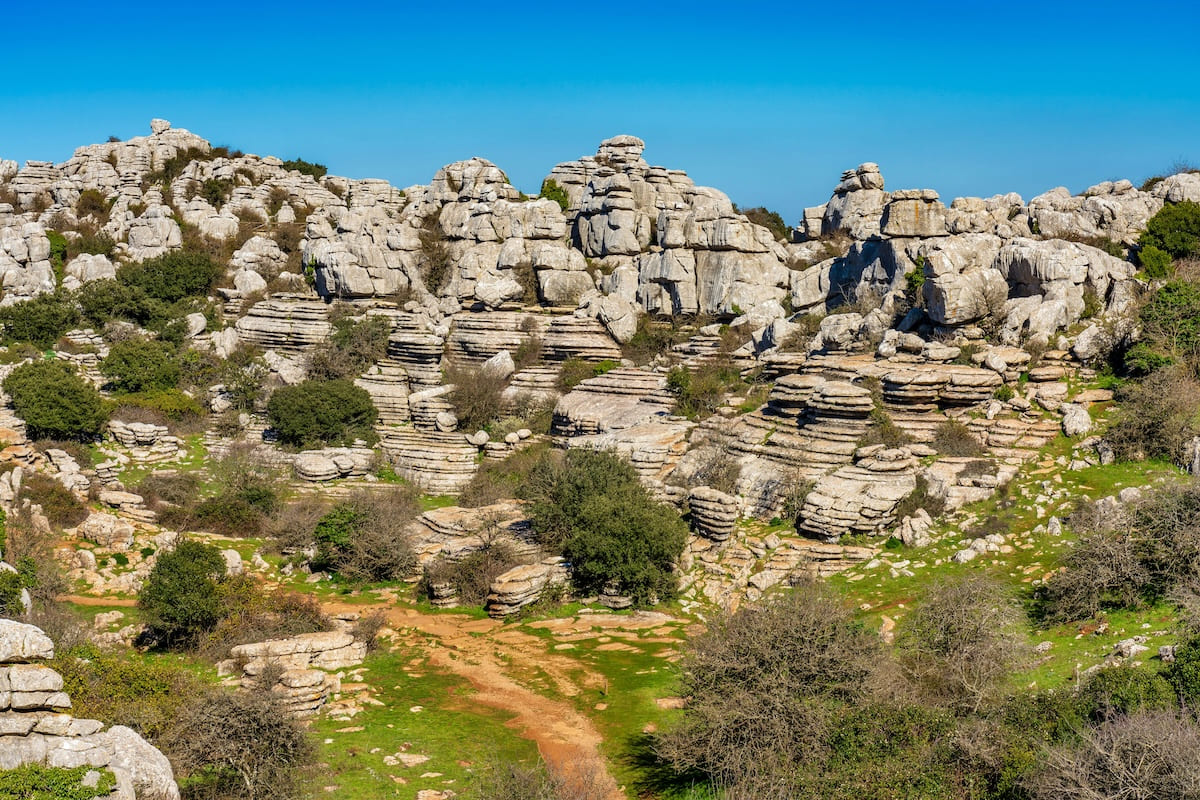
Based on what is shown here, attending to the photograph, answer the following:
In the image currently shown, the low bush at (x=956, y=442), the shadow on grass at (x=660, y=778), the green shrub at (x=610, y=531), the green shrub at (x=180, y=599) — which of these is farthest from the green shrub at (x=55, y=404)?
the low bush at (x=956, y=442)

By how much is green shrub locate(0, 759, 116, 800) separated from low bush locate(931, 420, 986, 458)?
2090cm

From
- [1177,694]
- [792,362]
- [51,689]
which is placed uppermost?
[792,362]

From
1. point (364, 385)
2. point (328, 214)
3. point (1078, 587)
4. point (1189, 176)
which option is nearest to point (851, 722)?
point (1078, 587)

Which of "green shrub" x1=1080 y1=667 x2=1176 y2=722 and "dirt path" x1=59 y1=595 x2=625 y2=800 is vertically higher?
"green shrub" x1=1080 y1=667 x2=1176 y2=722

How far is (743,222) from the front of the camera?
140ft

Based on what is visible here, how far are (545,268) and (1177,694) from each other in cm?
3371

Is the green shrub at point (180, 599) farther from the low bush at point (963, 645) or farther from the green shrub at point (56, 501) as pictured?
the low bush at point (963, 645)

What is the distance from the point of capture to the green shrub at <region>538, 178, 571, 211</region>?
5134cm

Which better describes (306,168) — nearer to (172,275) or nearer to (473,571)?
(172,275)

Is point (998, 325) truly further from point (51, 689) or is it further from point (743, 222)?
point (51, 689)

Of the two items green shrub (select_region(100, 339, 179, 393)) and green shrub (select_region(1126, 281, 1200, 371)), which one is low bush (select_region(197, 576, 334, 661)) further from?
green shrub (select_region(1126, 281, 1200, 371))

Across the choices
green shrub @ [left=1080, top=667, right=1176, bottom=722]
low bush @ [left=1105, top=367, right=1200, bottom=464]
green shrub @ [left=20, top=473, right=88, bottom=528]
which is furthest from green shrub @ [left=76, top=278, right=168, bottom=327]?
green shrub @ [left=1080, top=667, right=1176, bottom=722]

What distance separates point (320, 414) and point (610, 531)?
15064mm

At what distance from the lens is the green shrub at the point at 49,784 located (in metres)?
10.2
